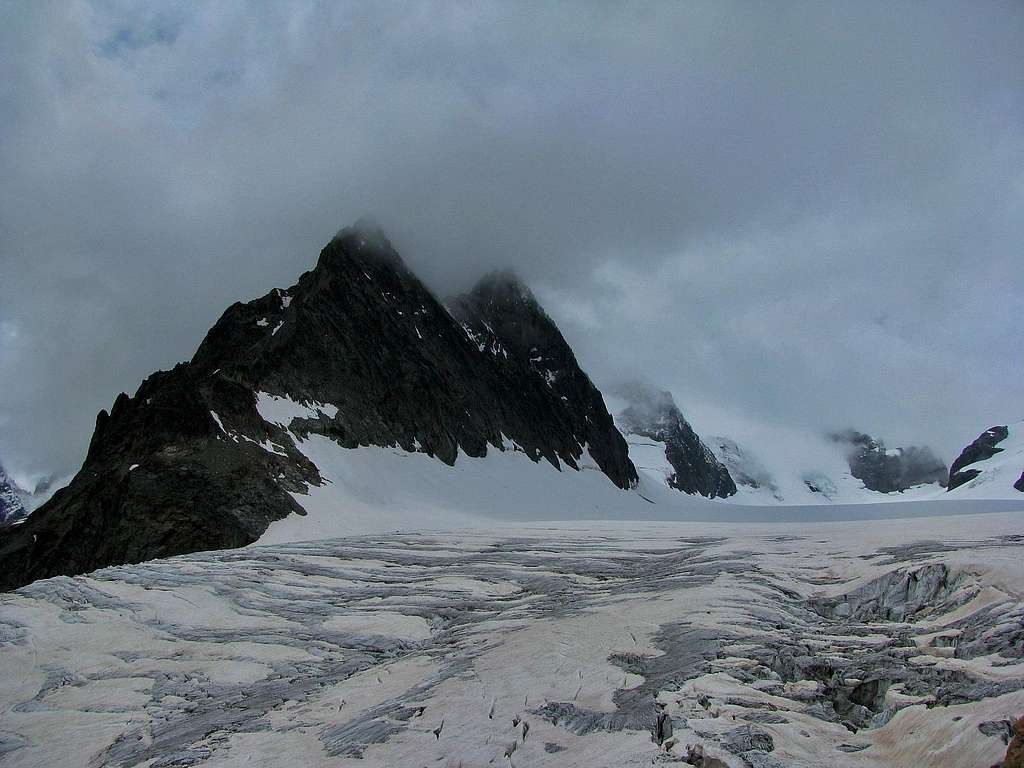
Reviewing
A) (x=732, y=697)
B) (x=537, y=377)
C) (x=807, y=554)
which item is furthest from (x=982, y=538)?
(x=537, y=377)

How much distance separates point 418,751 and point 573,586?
36.5 ft

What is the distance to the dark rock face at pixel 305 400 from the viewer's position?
1761 inches

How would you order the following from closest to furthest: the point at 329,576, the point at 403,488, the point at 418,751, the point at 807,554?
the point at 418,751 → the point at 807,554 → the point at 329,576 → the point at 403,488

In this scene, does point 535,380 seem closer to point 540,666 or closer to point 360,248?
point 360,248

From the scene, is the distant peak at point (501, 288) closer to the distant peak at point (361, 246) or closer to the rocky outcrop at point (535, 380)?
the rocky outcrop at point (535, 380)

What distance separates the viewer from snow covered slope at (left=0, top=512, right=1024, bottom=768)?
29.4ft

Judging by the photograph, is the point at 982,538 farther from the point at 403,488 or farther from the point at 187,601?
the point at 403,488

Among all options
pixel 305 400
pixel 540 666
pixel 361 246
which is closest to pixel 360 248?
pixel 361 246

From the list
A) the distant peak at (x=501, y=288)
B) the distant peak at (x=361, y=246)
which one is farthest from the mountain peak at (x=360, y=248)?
the distant peak at (x=501, y=288)

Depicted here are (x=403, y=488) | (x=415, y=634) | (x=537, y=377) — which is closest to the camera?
(x=415, y=634)

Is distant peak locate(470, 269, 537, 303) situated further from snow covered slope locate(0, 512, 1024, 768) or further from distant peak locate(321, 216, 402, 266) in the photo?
snow covered slope locate(0, 512, 1024, 768)

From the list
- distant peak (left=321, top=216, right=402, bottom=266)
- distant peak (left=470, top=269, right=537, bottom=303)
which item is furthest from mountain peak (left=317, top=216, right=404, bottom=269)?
distant peak (left=470, top=269, right=537, bottom=303)

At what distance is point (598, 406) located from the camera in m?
138

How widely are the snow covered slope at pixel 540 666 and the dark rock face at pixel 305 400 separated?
24114 mm
